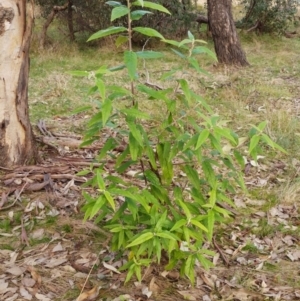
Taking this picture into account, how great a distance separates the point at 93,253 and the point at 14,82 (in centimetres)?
142

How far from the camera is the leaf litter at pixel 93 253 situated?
2354 millimetres

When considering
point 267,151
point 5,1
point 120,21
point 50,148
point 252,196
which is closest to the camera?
point 5,1

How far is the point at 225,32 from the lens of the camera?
325 inches

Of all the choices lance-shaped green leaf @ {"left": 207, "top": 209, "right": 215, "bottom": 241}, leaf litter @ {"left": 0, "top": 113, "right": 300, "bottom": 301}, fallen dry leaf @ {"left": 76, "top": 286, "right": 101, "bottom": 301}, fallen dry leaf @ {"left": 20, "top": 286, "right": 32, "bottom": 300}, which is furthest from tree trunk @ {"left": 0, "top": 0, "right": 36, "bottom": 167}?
lance-shaped green leaf @ {"left": 207, "top": 209, "right": 215, "bottom": 241}

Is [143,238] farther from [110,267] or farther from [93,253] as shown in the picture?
[93,253]

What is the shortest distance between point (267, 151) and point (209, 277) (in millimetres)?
2058

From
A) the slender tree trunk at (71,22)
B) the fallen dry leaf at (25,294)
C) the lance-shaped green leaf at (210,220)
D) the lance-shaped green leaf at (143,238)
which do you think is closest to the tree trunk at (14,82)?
the fallen dry leaf at (25,294)

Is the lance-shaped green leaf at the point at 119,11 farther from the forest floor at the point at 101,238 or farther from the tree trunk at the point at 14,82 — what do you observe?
the tree trunk at the point at 14,82

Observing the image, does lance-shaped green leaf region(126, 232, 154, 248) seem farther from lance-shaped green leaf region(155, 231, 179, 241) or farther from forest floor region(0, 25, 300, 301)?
forest floor region(0, 25, 300, 301)

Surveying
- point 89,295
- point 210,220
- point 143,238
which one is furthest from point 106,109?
point 89,295

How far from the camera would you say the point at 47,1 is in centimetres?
1019

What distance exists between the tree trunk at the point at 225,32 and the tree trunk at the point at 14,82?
5685mm

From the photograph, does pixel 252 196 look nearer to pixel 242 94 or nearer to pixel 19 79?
pixel 19 79

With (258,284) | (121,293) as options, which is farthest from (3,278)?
(258,284)
